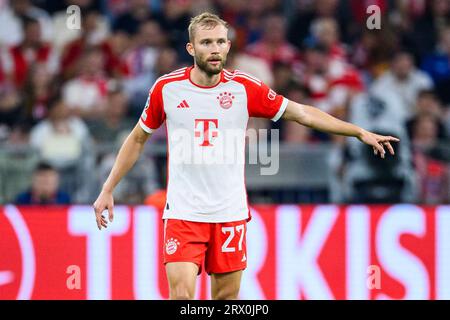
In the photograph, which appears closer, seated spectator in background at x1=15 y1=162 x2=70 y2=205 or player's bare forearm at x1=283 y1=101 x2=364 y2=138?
player's bare forearm at x1=283 y1=101 x2=364 y2=138

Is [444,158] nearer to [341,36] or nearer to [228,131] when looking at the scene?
[341,36]

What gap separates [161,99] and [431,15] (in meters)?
7.30

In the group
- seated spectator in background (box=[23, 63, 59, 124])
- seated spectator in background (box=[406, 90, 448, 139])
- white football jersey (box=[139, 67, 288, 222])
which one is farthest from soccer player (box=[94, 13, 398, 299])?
seated spectator in background (box=[23, 63, 59, 124])

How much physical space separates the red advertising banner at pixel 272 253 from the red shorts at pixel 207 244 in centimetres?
212

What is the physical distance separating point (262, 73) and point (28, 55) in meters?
2.69

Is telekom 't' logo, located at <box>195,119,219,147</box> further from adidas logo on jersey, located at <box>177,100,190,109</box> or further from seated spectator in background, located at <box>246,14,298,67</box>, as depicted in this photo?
seated spectator in background, located at <box>246,14,298,67</box>

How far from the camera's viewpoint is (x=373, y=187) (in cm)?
1112

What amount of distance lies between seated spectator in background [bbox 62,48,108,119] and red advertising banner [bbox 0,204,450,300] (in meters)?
3.04

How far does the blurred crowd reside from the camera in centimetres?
1115

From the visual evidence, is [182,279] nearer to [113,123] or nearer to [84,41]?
[113,123]

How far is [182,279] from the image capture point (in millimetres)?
7082

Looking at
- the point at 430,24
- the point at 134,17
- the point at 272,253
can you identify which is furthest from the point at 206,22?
the point at 430,24

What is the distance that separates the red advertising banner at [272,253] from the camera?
9.44m

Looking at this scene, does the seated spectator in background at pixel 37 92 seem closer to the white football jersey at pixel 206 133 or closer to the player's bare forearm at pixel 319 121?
the white football jersey at pixel 206 133
